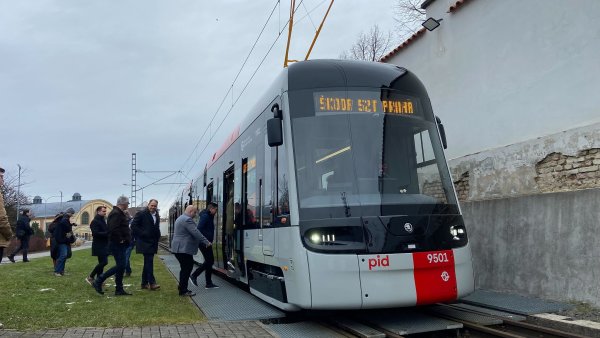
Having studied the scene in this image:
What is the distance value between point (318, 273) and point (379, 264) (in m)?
0.69

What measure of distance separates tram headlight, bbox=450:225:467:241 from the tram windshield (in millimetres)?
327

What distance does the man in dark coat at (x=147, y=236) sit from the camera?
9430 mm

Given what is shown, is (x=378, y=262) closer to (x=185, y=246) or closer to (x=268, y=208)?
(x=268, y=208)

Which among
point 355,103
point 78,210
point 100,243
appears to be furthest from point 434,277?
point 78,210

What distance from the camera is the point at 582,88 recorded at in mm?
7906

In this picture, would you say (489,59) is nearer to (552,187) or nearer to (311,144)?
(552,187)

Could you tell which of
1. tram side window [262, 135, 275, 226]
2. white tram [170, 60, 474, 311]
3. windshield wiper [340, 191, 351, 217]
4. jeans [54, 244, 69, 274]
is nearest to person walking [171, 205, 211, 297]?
white tram [170, 60, 474, 311]

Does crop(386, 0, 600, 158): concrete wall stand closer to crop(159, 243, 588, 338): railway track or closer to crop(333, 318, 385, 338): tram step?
crop(159, 243, 588, 338): railway track

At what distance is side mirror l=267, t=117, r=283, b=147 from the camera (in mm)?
6570

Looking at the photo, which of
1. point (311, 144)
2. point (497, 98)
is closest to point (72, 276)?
point (311, 144)

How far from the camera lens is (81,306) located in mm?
7672

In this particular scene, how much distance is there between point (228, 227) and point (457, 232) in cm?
493

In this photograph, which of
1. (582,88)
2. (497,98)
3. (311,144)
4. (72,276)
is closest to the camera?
(311,144)

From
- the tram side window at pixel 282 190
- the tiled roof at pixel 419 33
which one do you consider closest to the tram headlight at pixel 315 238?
the tram side window at pixel 282 190
